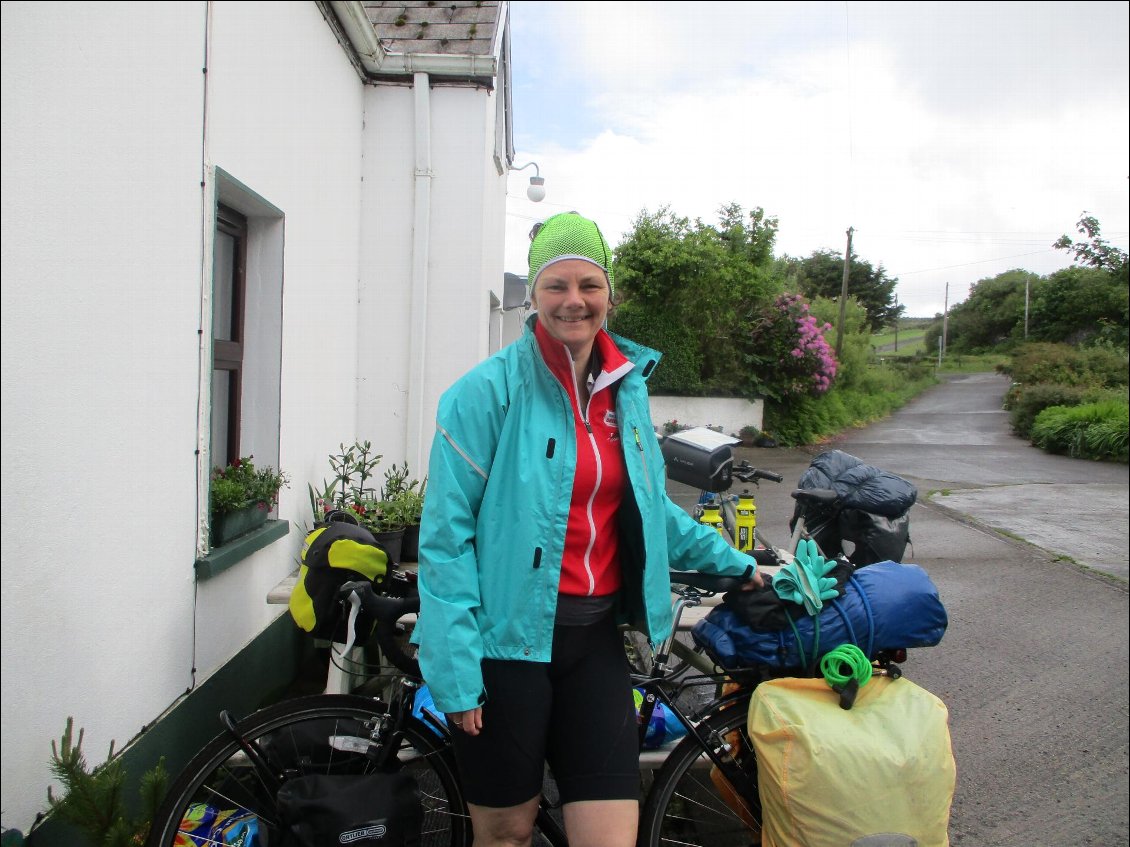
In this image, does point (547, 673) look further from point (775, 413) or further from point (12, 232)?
point (775, 413)

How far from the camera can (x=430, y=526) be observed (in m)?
1.81

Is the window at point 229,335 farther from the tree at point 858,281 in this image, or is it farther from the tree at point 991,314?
the tree at point 991,314

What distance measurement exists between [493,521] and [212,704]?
6.46 ft

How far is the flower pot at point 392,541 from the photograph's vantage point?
160 inches

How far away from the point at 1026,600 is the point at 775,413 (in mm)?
12000

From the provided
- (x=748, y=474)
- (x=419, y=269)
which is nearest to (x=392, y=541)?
(x=748, y=474)

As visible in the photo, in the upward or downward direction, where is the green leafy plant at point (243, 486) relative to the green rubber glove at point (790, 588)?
upward

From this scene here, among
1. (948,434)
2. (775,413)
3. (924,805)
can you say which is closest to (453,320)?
(924,805)

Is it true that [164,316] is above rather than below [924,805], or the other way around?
above

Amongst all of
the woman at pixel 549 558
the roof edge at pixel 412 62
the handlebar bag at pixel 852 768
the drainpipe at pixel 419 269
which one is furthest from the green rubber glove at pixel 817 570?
the roof edge at pixel 412 62

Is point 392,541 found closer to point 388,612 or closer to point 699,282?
point 388,612

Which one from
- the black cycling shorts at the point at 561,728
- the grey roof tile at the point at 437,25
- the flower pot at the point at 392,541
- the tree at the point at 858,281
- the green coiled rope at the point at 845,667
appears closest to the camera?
the black cycling shorts at the point at 561,728

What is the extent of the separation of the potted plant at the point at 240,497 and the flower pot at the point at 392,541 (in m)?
0.55

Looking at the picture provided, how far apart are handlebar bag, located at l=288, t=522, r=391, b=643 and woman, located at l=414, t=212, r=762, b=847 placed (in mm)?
696
